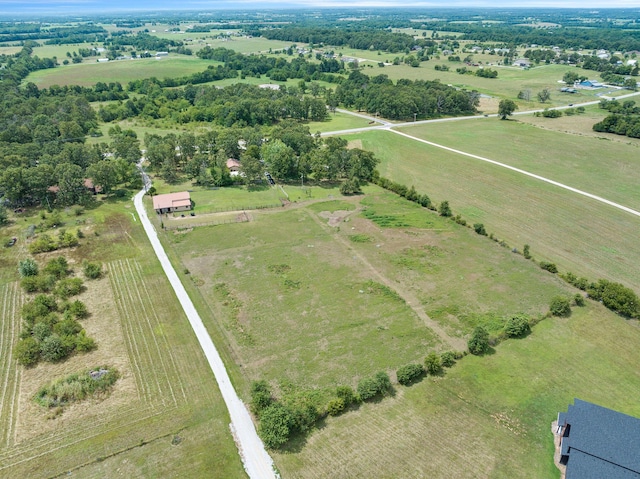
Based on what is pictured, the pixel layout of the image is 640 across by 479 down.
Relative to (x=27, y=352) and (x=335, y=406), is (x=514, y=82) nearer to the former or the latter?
(x=335, y=406)

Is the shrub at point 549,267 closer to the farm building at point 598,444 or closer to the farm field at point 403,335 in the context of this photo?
the farm field at point 403,335

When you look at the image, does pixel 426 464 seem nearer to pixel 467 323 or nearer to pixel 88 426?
pixel 467 323

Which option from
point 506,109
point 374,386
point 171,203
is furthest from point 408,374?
point 506,109

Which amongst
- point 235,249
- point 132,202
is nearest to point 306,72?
point 132,202

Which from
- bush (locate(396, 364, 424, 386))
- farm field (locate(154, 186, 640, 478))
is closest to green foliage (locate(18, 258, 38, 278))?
farm field (locate(154, 186, 640, 478))

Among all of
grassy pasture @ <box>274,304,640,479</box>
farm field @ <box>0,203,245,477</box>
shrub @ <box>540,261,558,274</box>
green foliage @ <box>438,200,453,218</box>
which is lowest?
farm field @ <box>0,203,245,477</box>

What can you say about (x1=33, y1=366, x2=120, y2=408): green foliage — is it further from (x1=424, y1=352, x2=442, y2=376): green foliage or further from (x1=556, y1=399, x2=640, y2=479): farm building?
(x1=556, y1=399, x2=640, y2=479): farm building
